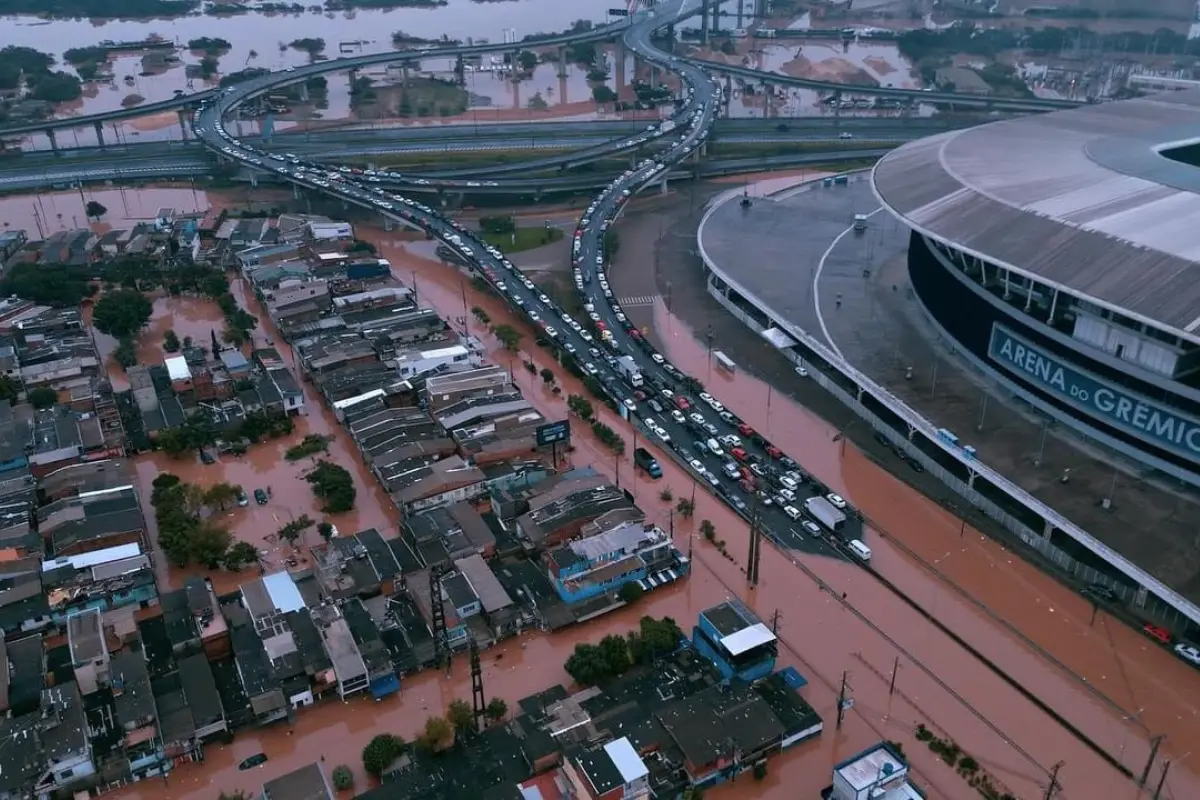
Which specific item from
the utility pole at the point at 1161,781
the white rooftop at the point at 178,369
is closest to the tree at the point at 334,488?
the white rooftop at the point at 178,369

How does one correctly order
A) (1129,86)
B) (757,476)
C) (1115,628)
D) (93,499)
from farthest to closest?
1. (1129,86)
2. (757,476)
3. (93,499)
4. (1115,628)

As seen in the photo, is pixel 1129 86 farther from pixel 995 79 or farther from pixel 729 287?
pixel 729 287

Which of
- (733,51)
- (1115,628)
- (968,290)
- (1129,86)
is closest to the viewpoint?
(1115,628)

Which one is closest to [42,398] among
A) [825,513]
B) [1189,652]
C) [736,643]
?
[736,643]

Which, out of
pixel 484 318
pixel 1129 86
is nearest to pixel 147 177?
pixel 484 318

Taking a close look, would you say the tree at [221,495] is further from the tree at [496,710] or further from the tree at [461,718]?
the tree at [496,710]

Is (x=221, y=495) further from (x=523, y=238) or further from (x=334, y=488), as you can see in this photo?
(x=523, y=238)

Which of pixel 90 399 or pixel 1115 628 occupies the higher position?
pixel 90 399

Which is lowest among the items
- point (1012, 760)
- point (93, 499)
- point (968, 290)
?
point (1012, 760)
